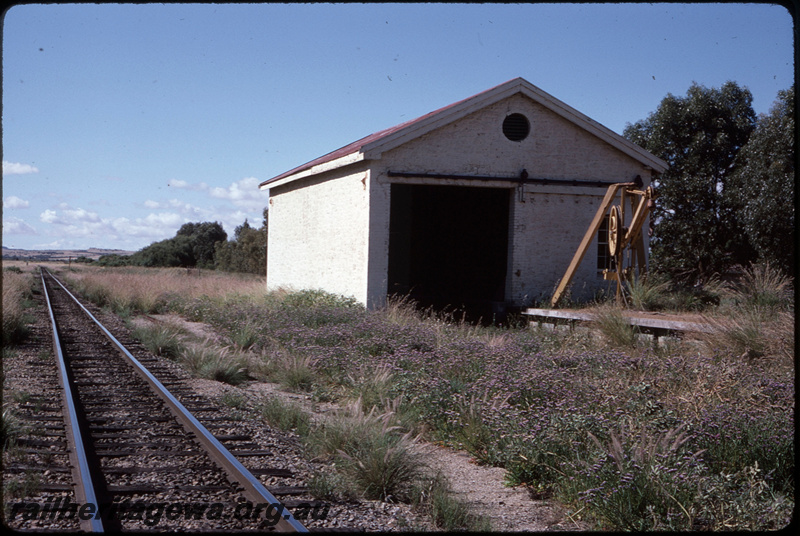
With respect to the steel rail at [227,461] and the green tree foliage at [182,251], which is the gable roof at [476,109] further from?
the green tree foliage at [182,251]

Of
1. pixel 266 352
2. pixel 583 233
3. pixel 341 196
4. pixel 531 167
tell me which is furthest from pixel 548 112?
pixel 266 352

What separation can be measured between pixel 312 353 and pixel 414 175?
641 centimetres

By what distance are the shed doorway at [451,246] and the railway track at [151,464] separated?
10411 mm

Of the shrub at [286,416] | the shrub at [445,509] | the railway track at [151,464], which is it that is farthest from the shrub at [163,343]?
the shrub at [445,509]

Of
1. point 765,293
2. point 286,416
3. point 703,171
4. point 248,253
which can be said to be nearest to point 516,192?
point 765,293

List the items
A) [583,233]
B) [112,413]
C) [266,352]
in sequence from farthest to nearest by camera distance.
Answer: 1. [583,233]
2. [266,352]
3. [112,413]

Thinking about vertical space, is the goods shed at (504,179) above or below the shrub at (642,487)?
above

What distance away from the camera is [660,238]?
30188 mm

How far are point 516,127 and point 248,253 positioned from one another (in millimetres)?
35959

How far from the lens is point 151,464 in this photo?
5254mm

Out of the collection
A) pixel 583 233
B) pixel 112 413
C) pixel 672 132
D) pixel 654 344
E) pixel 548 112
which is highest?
pixel 672 132

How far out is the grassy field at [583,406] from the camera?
4.27 meters

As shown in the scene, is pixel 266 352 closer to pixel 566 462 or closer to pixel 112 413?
pixel 112 413

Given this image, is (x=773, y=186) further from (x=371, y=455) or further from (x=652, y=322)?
(x=371, y=455)
